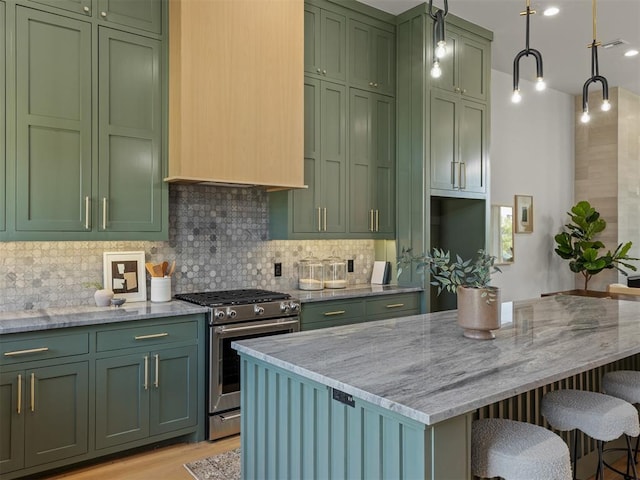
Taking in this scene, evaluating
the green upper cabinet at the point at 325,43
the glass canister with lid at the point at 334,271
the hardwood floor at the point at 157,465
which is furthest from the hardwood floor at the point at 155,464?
the green upper cabinet at the point at 325,43

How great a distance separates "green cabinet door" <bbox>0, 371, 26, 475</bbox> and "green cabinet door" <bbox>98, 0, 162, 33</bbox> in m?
2.18

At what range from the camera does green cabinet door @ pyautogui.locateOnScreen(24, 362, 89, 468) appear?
2.68m

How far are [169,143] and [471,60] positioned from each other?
3.01m

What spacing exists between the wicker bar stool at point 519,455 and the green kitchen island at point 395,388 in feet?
0.52

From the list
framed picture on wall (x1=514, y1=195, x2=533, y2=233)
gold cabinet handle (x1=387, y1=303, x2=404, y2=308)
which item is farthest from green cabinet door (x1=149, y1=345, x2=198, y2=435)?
framed picture on wall (x1=514, y1=195, x2=533, y2=233)

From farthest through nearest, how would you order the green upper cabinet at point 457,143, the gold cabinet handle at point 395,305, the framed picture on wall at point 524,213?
the framed picture on wall at point 524,213 → the green upper cabinet at point 457,143 → the gold cabinet handle at point 395,305

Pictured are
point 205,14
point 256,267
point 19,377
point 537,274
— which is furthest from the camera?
point 537,274

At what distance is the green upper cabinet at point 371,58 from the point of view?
4.40 metres

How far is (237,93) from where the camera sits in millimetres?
3551

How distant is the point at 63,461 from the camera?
9.15 ft

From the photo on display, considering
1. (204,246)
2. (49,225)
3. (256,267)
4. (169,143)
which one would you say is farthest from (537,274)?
(49,225)

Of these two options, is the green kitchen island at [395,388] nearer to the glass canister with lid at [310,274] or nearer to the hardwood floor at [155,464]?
the hardwood floor at [155,464]

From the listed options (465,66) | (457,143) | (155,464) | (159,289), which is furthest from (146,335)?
(465,66)

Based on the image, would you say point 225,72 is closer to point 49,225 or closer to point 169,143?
point 169,143
